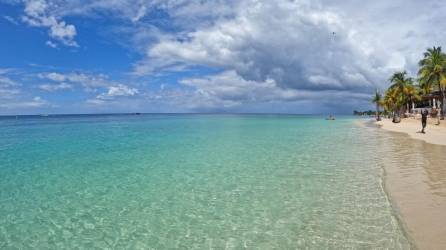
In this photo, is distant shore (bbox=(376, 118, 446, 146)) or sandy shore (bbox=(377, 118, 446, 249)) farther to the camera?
distant shore (bbox=(376, 118, 446, 146))

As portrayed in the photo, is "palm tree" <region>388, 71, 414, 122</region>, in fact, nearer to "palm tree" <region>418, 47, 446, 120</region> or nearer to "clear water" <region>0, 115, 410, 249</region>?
Answer: "palm tree" <region>418, 47, 446, 120</region>

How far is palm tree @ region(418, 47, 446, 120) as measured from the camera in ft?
175

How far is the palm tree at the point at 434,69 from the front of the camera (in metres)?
53.2

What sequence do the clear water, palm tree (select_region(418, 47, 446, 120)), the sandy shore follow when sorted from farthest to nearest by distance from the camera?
palm tree (select_region(418, 47, 446, 120)), the clear water, the sandy shore

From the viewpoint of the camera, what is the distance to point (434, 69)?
176 feet

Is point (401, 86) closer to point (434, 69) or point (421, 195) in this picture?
point (434, 69)

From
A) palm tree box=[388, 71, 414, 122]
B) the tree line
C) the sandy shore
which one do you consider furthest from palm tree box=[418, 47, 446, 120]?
the sandy shore

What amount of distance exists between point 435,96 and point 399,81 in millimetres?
9964

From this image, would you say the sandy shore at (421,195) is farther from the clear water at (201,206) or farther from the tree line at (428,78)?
the tree line at (428,78)

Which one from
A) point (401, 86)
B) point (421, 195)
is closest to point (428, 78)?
point (401, 86)

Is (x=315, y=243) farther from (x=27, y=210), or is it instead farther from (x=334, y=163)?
(x=334, y=163)

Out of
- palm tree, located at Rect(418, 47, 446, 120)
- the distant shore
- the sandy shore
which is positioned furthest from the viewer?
palm tree, located at Rect(418, 47, 446, 120)

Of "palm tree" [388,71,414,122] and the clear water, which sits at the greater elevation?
"palm tree" [388,71,414,122]

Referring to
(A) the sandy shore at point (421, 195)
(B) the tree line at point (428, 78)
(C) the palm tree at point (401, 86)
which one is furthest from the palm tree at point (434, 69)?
(A) the sandy shore at point (421, 195)
